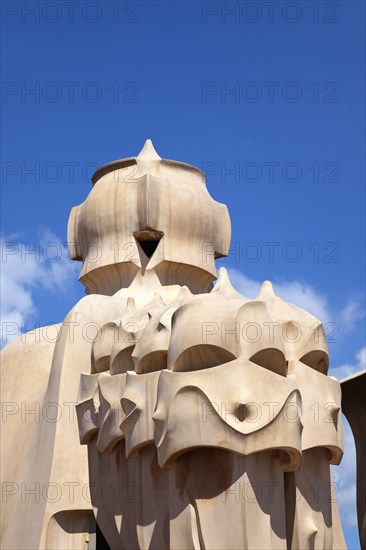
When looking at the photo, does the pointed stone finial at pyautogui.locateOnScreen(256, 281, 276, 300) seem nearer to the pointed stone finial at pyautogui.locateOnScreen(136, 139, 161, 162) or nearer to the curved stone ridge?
the curved stone ridge

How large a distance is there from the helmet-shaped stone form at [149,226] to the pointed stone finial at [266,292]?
305cm

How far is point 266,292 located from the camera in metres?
8.16

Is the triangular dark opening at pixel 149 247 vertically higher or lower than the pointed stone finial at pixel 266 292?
higher

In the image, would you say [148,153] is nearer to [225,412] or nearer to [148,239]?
[148,239]

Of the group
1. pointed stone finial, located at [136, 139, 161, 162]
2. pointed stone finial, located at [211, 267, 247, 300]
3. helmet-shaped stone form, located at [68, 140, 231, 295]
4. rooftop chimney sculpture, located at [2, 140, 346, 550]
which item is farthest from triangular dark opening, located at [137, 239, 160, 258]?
pointed stone finial, located at [211, 267, 247, 300]

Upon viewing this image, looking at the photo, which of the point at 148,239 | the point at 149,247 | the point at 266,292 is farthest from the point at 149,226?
→ the point at 266,292

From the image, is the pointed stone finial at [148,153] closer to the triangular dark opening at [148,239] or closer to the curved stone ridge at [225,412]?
the triangular dark opening at [148,239]

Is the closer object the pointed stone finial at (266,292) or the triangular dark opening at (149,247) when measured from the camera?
the pointed stone finial at (266,292)

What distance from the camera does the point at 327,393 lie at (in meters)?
7.73

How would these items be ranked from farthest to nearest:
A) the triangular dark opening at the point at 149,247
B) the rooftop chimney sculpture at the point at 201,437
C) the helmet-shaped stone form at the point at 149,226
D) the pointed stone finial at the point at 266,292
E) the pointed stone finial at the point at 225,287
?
the triangular dark opening at the point at 149,247 < the helmet-shaped stone form at the point at 149,226 < the pointed stone finial at the point at 266,292 < the pointed stone finial at the point at 225,287 < the rooftop chimney sculpture at the point at 201,437

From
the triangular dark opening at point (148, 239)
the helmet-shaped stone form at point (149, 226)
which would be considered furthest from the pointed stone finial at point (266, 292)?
the triangular dark opening at point (148, 239)

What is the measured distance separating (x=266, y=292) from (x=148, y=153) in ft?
13.5

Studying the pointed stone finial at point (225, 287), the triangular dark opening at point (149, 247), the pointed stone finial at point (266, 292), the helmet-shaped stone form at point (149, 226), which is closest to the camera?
the pointed stone finial at point (225, 287)

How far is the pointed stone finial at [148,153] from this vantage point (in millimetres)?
11719
